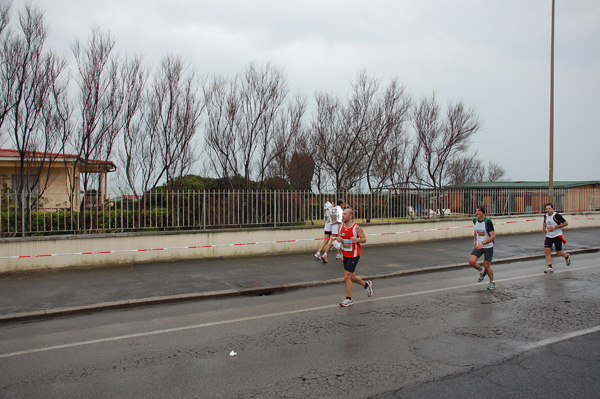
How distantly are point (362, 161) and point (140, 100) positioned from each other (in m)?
10.9

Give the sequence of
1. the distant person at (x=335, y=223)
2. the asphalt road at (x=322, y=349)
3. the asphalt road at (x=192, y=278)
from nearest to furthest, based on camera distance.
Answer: the asphalt road at (x=322, y=349), the asphalt road at (x=192, y=278), the distant person at (x=335, y=223)

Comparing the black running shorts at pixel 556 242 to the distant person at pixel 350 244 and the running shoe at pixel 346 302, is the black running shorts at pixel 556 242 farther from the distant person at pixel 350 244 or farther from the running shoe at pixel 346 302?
the running shoe at pixel 346 302

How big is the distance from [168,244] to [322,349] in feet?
27.2

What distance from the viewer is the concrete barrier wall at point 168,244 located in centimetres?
1105

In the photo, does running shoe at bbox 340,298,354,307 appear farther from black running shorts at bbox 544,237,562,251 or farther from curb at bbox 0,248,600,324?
black running shorts at bbox 544,237,562,251

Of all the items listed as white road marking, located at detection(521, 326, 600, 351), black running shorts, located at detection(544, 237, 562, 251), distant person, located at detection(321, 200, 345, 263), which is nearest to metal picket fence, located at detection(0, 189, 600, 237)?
distant person, located at detection(321, 200, 345, 263)

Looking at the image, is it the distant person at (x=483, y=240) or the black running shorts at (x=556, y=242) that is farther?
the black running shorts at (x=556, y=242)

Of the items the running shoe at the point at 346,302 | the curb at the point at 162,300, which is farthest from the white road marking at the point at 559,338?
the curb at the point at 162,300

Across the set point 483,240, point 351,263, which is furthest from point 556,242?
point 351,263

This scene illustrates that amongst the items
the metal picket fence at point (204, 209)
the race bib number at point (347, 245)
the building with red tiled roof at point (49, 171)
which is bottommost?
the race bib number at point (347, 245)

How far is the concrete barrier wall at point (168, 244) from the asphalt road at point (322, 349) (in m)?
4.39

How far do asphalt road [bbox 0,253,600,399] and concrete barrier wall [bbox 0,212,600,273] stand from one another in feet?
14.4

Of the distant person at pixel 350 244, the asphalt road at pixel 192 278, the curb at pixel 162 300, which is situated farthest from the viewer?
the asphalt road at pixel 192 278

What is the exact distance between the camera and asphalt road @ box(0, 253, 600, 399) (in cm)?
430
